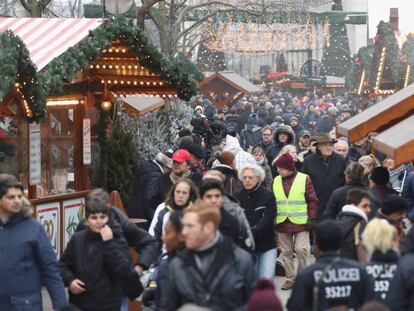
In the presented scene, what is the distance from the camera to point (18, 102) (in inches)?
575

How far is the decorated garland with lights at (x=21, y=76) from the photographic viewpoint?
13.2 meters

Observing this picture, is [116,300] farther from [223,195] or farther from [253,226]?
[253,226]

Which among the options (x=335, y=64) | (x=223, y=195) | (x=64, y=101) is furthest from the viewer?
(x=335, y=64)

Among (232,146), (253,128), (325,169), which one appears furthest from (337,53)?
(325,169)

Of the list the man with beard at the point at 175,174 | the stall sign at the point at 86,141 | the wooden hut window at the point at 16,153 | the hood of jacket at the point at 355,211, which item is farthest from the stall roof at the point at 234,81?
the hood of jacket at the point at 355,211

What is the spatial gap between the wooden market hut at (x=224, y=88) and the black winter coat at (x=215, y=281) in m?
26.7

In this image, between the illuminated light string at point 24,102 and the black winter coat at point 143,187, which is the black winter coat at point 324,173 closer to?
the black winter coat at point 143,187

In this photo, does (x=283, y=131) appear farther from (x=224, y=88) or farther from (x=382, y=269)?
(x=224, y=88)

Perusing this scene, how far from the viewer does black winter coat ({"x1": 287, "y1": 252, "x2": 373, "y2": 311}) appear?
8188 millimetres

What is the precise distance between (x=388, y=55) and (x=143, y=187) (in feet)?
109

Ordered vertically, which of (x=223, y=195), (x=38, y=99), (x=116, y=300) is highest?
(x=38, y=99)

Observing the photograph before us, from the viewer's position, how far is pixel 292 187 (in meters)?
14.6

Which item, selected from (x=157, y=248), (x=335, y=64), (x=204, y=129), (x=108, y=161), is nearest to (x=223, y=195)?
(x=157, y=248)

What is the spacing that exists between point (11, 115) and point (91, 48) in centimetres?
130
